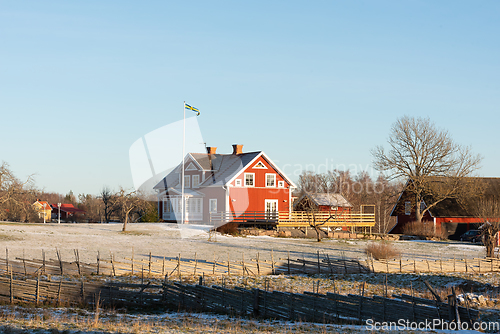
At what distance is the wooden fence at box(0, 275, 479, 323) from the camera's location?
47.6ft

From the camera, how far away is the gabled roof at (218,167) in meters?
50.8

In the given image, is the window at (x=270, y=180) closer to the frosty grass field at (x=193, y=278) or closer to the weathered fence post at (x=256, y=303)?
the frosty grass field at (x=193, y=278)

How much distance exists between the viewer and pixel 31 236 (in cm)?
3575

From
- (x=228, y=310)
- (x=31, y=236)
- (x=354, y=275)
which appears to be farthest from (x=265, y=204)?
(x=228, y=310)

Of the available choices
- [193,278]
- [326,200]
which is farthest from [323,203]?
[193,278]

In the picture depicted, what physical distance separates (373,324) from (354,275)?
10.3 m

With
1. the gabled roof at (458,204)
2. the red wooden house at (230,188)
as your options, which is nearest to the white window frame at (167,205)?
the red wooden house at (230,188)

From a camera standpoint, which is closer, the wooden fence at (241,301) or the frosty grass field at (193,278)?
the frosty grass field at (193,278)

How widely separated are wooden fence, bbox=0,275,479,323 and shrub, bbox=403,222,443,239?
38274 mm

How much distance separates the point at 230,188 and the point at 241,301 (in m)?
34.0

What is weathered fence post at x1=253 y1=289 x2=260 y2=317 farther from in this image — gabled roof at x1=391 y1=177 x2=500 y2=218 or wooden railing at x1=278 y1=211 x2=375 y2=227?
gabled roof at x1=391 y1=177 x2=500 y2=218

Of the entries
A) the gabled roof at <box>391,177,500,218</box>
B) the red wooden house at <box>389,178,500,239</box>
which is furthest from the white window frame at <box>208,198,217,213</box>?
the red wooden house at <box>389,178,500,239</box>

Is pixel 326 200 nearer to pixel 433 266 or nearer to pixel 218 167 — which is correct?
pixel 218 167

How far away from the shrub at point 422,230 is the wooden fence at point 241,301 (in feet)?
126
